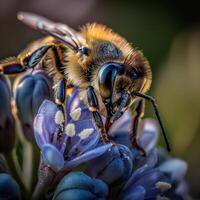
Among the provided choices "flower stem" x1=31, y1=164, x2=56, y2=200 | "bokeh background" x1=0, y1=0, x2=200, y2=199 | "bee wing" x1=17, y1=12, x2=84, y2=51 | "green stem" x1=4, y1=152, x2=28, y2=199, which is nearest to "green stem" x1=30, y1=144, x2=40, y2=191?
"green stem" x1=4, y1=152, x2=28, y2=199

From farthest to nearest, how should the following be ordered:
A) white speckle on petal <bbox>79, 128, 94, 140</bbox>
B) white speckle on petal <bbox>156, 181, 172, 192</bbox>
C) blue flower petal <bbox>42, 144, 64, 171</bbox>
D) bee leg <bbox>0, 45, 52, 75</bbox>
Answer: bee leg <bbox>0, 45, 52, 75</bbox>, white speckle on petal <bbox>156, 181, 172, 192</bbox>, white speckle on petal <bbox>79, 128, 94, 140</bbox>, blue flower petal <bbox>42, 144, 64, 171</bbox>

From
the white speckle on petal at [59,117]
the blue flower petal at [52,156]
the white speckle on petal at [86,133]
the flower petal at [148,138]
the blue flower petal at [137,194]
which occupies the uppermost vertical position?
the white speckle on petal at [59,117]

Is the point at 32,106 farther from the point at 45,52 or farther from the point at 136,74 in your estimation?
the point at 136,74

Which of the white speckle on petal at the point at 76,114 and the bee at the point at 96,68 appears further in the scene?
the white speckle on petal at the point at 76,114

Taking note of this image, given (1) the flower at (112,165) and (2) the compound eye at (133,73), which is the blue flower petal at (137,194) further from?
(2) the compound eye at (133,73)

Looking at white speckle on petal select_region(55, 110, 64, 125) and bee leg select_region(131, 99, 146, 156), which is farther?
bee leg select_region(131, 99, 146, 156)

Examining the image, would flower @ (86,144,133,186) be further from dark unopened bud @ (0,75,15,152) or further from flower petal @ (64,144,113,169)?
dark unopened bud @ (0,75,15,152)

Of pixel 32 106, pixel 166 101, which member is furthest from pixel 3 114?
pixel 166 101

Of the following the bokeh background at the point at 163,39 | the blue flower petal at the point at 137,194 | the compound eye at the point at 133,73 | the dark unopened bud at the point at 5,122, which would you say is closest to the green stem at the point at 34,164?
the dark unopened bud at the point at 5,122
